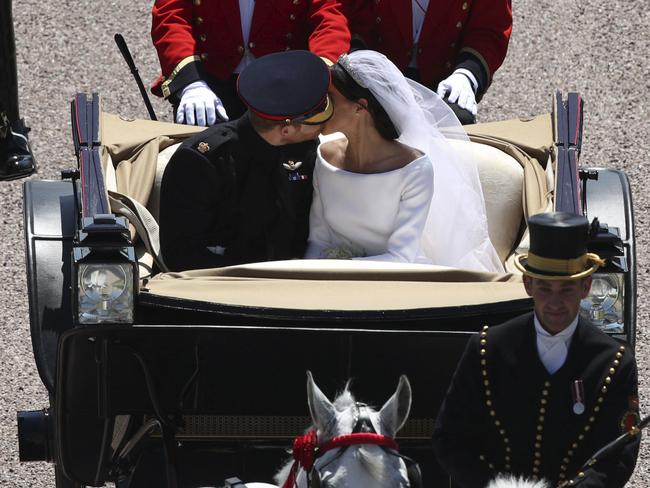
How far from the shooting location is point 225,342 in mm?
3850

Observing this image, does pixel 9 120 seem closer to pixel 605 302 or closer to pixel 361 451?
pixel 605 302

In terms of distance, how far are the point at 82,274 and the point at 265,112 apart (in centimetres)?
75

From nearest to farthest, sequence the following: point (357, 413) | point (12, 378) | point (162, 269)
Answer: point (357, 413) < point (162, 269) < point (12, 378)

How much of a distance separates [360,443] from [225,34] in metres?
2.67

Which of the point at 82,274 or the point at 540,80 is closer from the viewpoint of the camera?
the point at 82,274

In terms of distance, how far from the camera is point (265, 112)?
166 inches

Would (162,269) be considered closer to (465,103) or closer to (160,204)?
(160,204)

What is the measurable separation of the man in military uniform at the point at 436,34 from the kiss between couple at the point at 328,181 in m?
0.65

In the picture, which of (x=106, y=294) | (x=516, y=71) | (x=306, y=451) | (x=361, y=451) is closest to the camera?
(x=361, y=451)

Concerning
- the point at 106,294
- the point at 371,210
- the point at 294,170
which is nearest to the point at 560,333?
the point at 106,294

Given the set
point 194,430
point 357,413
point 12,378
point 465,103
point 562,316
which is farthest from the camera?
point 12,378

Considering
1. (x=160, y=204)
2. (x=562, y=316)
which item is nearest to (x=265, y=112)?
(x=160, y=204)

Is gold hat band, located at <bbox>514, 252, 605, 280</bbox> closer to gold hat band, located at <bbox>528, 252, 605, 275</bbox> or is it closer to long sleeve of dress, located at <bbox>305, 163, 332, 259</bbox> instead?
gold hat band, located at <bbox>528, 252, 605, 275</bbox>

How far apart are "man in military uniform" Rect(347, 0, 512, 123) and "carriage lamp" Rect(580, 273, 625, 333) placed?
5.07 ft
